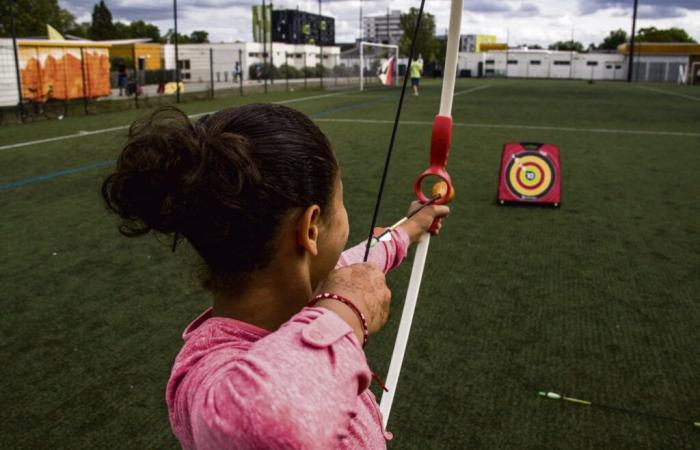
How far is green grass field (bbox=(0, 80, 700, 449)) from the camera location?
2.09 metres

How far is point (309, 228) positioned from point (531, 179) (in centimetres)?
479

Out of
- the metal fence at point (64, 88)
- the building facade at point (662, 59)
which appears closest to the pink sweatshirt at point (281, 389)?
the metal fence at point (64, 88)

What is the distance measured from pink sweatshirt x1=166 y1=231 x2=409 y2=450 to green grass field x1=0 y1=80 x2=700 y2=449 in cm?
44

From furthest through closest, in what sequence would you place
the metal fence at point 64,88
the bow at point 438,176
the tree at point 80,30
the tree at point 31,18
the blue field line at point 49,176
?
the tree at point 80,30 → the tree at point 31,18 → the metal fence at point 64,88 → the blue field line at point 49,176 → the bow at point 438,176

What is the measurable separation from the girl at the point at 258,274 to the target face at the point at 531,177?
182 inches

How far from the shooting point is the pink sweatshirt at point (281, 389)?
2.04 ft

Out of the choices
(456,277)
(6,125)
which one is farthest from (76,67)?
(456,277)

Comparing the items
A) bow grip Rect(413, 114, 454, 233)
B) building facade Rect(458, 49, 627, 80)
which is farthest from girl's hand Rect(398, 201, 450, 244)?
building facade Rect(458, 49, 627, 80)

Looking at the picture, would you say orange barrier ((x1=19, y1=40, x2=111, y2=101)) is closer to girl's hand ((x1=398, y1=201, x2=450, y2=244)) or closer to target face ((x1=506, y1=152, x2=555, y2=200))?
target face ((x1=506, y1=152, x2=555, y2=200))

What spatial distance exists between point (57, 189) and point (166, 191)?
5.68 metres

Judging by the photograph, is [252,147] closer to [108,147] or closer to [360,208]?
[360,208]

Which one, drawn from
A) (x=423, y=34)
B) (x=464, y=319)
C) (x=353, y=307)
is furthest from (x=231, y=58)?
(x=353, y=307)

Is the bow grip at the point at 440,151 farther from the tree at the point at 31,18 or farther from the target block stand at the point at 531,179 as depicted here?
the tree at the point at 31,18

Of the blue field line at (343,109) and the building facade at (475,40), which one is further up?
the building facade at (475,40)
